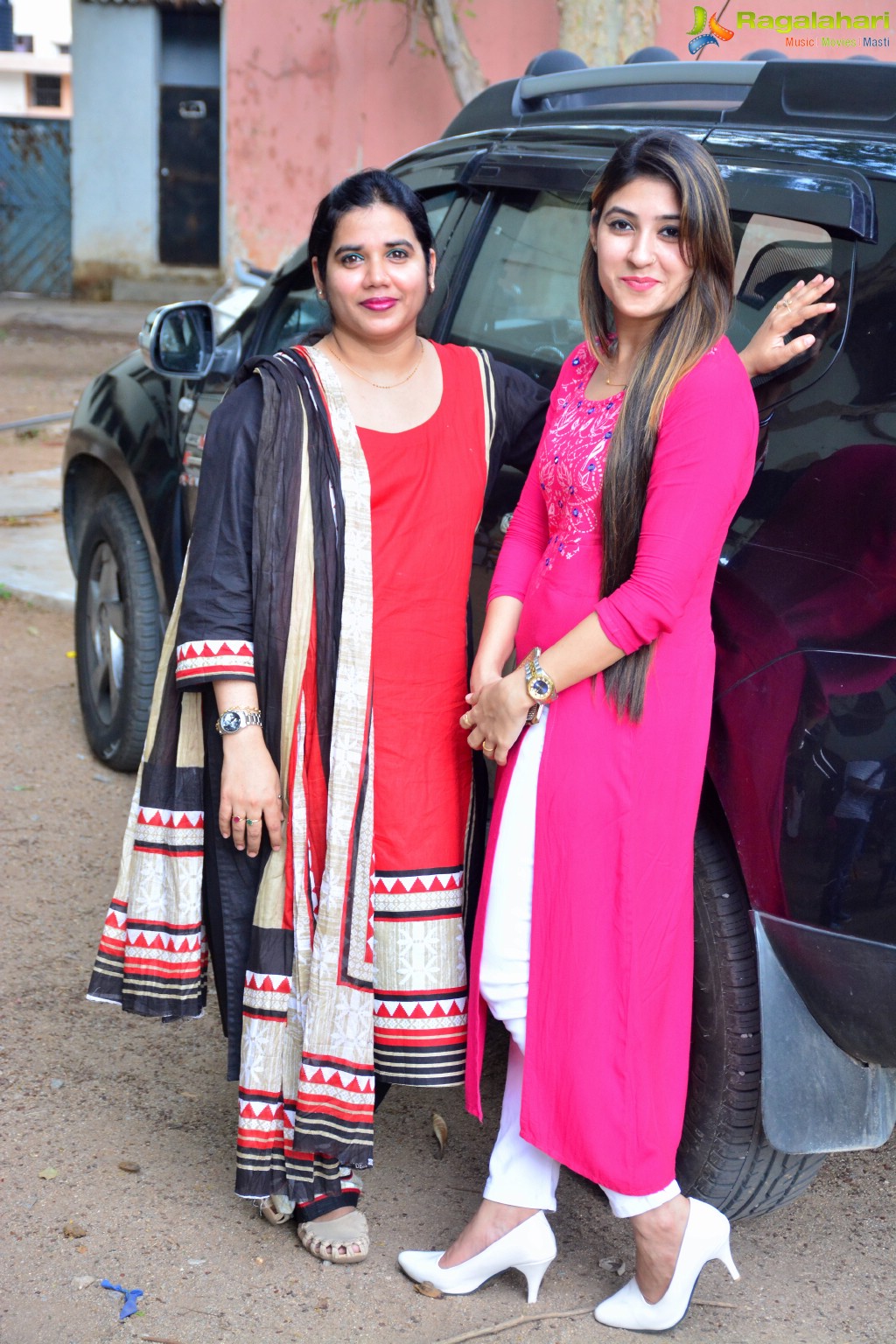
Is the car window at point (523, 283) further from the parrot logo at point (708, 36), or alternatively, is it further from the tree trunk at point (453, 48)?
the tree trunk at point (453, 48)

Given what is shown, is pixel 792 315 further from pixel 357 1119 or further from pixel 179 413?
pixel 179 413

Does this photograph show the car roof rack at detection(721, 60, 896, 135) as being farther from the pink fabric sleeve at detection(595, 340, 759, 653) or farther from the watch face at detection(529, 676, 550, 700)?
the watch face at detection(529, 676, 550, 700)

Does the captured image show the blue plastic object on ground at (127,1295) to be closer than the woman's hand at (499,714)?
No

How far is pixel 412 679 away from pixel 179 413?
2008 millimetres

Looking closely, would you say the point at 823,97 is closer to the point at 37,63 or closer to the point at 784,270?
the point at 784,270

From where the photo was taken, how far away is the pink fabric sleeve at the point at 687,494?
76.8 inches

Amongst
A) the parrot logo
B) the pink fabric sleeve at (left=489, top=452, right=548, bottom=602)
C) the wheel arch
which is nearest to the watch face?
the pink fabric sleeve at (left=489, top=452, right=548, bottom=602)

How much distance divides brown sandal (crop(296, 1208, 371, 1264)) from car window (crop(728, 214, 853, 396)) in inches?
61.5

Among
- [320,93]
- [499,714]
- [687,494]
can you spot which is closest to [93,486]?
[499,714]

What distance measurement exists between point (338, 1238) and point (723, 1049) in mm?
762

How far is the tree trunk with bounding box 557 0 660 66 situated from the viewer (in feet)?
25.9

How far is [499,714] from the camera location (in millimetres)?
2143

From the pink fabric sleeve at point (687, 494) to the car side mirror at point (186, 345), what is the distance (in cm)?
192

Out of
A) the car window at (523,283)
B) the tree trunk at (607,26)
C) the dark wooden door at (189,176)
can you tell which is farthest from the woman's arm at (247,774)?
the dark wooden door at (189,176)
